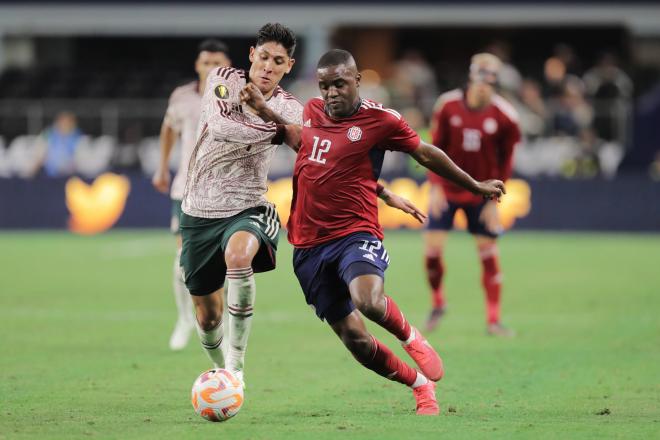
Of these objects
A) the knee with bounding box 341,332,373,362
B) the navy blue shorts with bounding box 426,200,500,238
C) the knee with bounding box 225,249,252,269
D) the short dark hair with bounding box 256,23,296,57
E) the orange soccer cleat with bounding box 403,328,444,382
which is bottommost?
the orange soccer cleat with bounding box 403,328,444,382

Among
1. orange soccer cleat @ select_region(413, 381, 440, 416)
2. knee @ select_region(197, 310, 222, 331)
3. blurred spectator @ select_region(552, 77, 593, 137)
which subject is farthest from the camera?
blurred spectator @ select_region(552, 77, 593, 137)

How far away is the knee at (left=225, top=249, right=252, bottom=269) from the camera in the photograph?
25.4 ft

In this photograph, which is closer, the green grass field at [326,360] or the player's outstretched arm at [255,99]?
the green grass field at [326,360]

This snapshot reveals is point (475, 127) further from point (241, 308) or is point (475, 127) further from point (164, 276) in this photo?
point (164, 276)

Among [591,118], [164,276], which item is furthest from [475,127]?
[591,118]

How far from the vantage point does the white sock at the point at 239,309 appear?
7809 mm

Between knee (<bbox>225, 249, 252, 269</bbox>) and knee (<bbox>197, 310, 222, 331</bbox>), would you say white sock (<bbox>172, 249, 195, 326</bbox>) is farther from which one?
knee (<bbox>225, 249, 252, 269</bbox>)

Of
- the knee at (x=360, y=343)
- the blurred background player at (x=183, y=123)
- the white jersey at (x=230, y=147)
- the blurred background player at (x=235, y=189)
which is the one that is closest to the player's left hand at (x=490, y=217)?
the blurred background player at (x=183, y=123)

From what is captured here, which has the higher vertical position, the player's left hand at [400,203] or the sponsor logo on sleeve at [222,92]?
the sponsor logo on sleeve at [222,92]

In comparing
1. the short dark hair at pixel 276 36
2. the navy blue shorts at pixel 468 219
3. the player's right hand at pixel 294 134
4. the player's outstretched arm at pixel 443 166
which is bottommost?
the navy blue shorts at pixel 468 219

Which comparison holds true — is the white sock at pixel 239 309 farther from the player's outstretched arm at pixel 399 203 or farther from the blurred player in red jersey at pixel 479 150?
the blurred player in red jersey at pixel 479 150

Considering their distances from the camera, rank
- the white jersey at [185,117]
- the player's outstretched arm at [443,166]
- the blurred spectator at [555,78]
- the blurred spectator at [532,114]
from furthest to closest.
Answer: the blurred spectator at [555,78] → the blurred spectator at [532,114] → the white jersey at [185,117] → the player's outstretched arm at [443,166]

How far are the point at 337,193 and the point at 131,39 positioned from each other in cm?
2878

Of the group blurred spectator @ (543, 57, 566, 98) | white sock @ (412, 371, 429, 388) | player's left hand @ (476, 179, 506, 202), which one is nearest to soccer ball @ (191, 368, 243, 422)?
white sock @ (412, 371, 429, 388)
